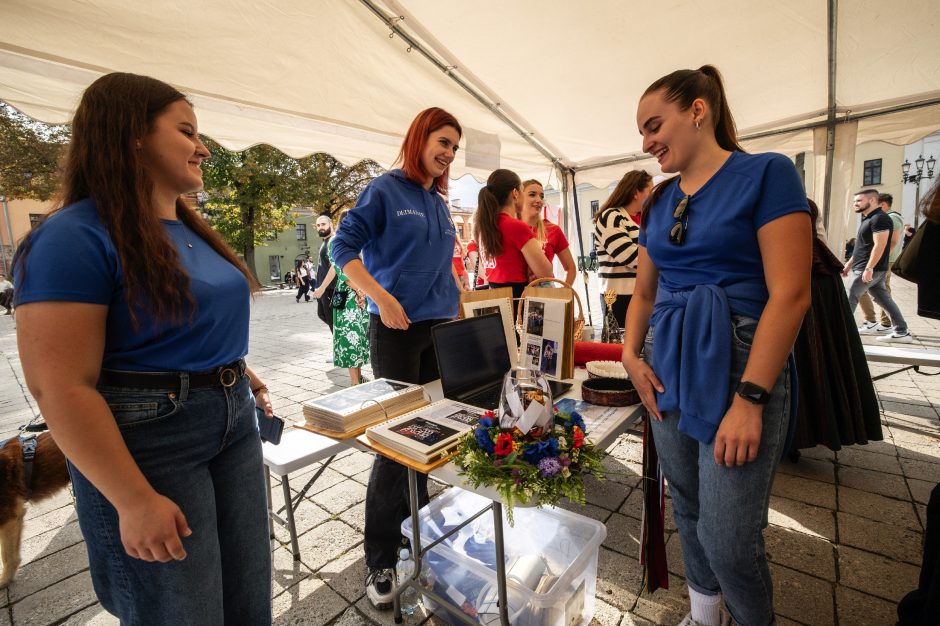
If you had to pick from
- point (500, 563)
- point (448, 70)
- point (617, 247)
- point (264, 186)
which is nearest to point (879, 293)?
point (617, 247)

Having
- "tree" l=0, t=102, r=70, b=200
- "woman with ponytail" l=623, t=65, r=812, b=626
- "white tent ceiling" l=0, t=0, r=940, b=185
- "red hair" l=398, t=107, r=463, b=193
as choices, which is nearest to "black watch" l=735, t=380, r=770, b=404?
"woman with ponytail" l=623, t=65, r=812, b=626

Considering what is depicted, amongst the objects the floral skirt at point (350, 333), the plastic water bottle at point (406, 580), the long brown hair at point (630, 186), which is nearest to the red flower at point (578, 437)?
the plastic water bottle at point (406, 580)

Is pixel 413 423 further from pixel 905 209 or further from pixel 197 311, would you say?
pixel 905 209

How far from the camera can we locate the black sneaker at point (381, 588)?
1.78 m

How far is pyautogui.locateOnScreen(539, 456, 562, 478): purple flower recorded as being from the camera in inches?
40.9

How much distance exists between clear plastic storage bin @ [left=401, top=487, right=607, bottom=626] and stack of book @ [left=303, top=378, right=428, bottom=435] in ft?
2.02

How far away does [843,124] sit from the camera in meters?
4.01

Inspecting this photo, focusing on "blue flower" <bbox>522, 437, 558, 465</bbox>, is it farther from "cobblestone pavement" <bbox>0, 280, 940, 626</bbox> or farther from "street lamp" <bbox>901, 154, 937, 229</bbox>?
"street lamp" <bbox>901, 154, 937, 229</bbox>

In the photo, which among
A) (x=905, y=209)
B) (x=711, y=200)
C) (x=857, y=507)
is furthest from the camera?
(x=905, y=209)

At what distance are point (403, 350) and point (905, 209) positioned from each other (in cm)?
3661

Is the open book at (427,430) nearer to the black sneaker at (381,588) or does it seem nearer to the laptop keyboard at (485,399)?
the laptop keyboard at (485,399)

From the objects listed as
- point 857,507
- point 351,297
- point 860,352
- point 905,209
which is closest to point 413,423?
point 857,507

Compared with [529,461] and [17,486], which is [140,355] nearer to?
[529,461]

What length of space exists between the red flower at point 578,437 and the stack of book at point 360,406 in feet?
2.23
